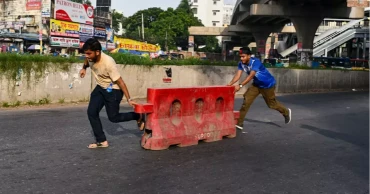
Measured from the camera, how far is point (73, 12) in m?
53.2

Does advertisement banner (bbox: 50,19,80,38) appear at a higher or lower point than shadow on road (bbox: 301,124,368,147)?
higher

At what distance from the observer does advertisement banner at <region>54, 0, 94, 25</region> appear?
167ft

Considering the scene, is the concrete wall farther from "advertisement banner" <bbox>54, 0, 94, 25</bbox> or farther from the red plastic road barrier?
"advertisement banner" <bbox>54, 0, 94, 25</bbox>

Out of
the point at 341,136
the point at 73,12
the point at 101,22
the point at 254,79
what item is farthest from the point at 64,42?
the point at 341,136

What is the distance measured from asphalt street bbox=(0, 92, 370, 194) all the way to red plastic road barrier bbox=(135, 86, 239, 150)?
0.18 m

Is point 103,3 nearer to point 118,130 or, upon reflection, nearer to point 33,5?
point 33,5

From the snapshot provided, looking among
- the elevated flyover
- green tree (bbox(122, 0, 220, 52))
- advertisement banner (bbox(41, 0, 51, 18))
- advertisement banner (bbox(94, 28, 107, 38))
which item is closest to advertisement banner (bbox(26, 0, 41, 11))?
advertisement banner (bbox(41, 0, 51, 18))

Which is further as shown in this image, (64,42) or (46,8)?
(46,8)

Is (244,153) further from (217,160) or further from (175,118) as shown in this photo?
(175,118)

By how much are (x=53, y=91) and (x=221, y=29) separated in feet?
210

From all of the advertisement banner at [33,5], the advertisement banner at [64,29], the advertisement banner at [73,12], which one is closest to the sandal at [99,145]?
the advertisement banner at [64,29]

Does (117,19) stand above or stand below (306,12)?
above

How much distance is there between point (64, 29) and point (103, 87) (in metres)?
45.7

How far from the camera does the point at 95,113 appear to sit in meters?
6.20
